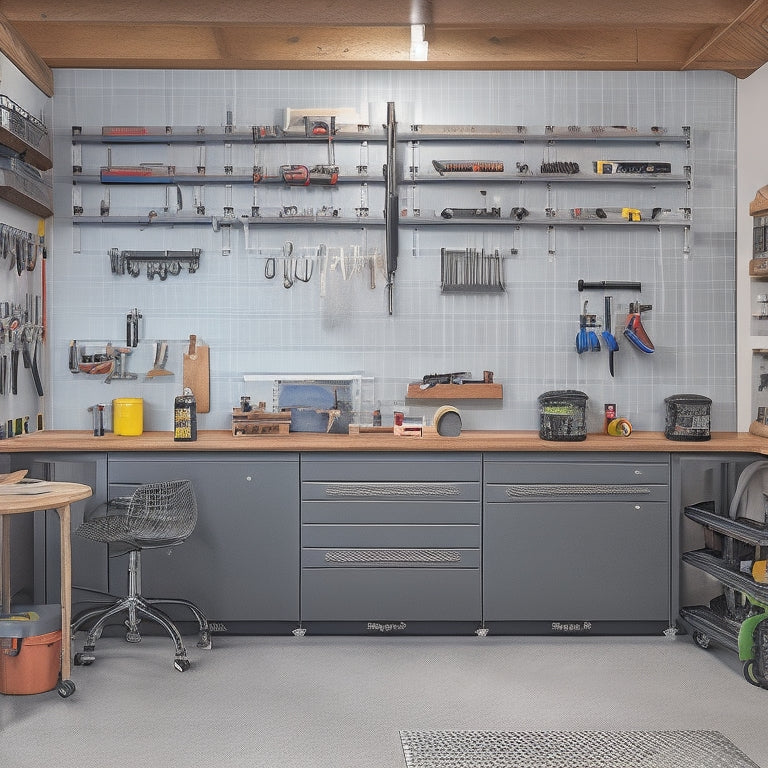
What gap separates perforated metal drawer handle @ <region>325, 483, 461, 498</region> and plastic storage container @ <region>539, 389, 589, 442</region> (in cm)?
59

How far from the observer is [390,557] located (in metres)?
4.03

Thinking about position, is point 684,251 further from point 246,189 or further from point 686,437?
point 246,189

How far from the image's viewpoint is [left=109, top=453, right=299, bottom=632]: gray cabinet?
4.02m

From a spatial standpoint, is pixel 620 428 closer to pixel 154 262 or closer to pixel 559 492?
pixel 559 492

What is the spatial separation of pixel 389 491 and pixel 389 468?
4.3 inches

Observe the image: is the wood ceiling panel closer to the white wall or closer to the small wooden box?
the white wall

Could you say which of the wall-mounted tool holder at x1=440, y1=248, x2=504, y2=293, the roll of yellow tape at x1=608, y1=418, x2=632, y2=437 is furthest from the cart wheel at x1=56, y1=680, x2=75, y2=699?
the roll of yellow tape at x1=608, y1=418, x2=632, y2=437

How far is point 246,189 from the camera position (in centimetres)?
464

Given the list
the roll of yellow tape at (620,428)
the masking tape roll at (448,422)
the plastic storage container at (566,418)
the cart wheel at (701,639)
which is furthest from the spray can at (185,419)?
the cart wheel at (701,639)

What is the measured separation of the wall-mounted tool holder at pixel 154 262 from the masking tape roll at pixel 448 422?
1558 millimetres

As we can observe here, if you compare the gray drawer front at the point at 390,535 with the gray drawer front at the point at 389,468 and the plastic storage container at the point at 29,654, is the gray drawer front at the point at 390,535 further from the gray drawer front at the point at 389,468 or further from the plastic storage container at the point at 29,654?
the plastic storage container at the point at 29,654

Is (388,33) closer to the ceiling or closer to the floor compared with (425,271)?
closer to the ceiling

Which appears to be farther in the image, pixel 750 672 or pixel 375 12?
pixel 375 12

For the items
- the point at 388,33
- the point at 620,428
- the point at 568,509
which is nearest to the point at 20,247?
the point at 388,33
